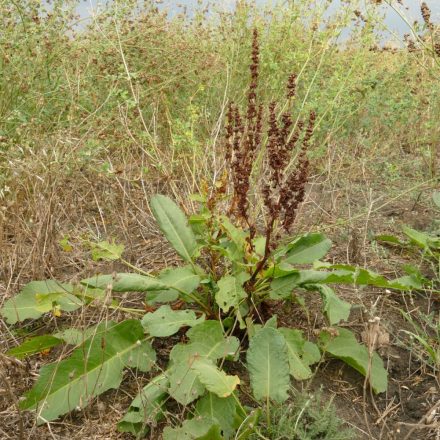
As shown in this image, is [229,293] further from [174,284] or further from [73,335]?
[73,335]

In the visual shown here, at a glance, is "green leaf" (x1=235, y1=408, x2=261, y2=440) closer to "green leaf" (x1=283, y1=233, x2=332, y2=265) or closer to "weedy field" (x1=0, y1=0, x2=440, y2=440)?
"weedy field" (x1=0, y1=0, x2=440, y2=440)

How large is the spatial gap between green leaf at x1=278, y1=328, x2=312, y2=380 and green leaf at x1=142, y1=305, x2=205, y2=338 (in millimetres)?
331

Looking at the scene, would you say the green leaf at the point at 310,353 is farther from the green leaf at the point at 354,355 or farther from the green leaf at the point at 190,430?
the green leaf at the point at 190,430

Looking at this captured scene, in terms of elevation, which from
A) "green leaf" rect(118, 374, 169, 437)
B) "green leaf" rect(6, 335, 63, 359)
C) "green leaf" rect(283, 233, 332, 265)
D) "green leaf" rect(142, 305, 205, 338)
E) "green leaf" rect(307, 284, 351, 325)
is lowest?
"green leaf" rect(118, 374, 169, 437)

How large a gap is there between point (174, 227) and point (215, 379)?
31.8 inches

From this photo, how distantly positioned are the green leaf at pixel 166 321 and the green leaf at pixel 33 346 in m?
0.37

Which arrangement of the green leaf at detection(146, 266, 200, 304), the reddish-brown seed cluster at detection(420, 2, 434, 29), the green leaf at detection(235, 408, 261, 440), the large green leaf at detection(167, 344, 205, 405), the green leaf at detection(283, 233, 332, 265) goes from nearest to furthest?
1. the green leaf at detection(235, 408, 261, 440)
2. the large green leaf at detection(167, 344, 205, 405)
3. the green leaf at detection(146, 266, 200, 304)
4. the green leaf at detection(283, 233, 332, 265)
5. the reddish-brown seed cluster at detection(420, 2, 434, 29)

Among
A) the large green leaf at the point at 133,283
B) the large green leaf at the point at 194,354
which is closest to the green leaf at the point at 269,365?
the large green leaf at the point at 194,354

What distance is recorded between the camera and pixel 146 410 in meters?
1.96

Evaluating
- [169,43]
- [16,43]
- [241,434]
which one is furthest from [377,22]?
[241,434]

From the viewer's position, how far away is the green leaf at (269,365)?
1931 mm

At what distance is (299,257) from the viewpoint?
245cm

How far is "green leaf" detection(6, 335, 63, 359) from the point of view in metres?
2.19

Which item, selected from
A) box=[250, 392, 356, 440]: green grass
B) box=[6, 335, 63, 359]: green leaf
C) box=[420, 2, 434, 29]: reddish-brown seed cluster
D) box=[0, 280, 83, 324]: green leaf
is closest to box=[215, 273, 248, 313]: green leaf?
box=[250, 392, 356, 440]: green grass
